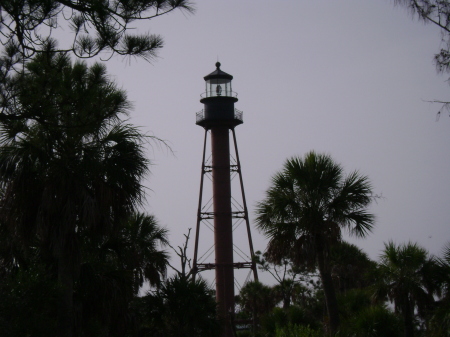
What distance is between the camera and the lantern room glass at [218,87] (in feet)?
130

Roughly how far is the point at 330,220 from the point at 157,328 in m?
5.54

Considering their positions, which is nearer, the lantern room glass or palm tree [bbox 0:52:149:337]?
palm tree [bbox 0:52:149:337]

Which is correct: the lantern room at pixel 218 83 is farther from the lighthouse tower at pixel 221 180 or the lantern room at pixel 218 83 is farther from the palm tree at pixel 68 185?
the palm tree at pixel 68 185

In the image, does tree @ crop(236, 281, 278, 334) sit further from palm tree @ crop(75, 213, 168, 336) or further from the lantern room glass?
palm tree @ crop(75, 213, 168, 336)

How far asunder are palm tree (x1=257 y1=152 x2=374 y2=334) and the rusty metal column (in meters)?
14.4

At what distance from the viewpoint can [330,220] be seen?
21.3 m

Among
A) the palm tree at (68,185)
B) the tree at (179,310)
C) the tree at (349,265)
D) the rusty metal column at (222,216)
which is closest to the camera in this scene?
the palm tree at (68,185)

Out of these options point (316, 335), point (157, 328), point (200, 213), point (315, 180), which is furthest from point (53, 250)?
point (200, 213)

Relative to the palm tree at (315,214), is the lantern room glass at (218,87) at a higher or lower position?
higher

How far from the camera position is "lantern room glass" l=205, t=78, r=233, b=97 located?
39.5 metres

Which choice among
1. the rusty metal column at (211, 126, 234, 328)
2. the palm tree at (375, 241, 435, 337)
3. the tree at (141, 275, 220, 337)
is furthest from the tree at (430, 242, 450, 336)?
the rusty metal column at (211, 126, 234, 328)

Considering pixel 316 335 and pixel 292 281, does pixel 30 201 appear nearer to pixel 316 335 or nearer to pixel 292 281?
pixel 316 335

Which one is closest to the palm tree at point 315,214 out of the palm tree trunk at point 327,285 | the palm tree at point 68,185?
the palm tree trunk at point 327,285

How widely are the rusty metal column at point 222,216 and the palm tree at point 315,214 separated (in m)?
14.4
